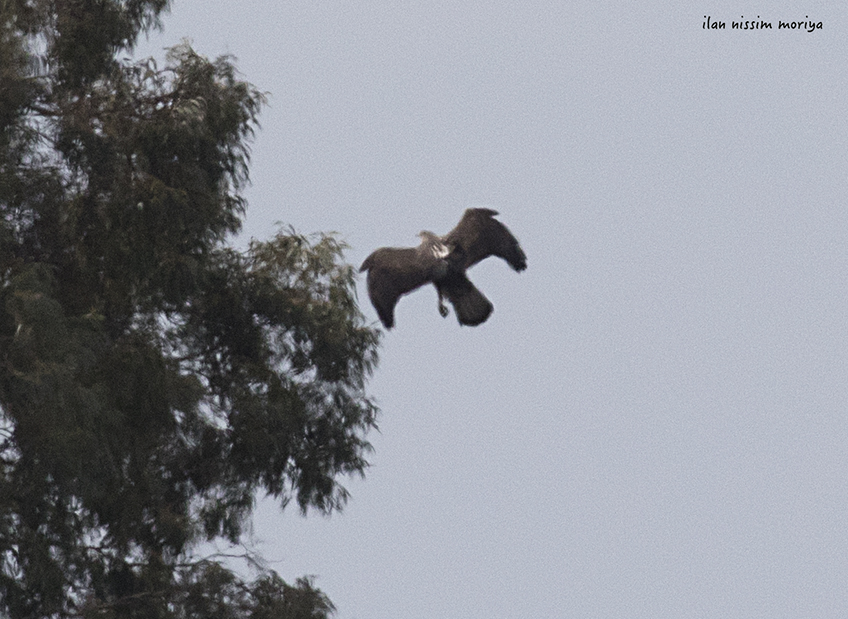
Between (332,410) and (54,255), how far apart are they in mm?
2503

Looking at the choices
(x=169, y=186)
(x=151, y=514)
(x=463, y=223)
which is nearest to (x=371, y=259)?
(x=463, y=223)

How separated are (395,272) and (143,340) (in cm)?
211

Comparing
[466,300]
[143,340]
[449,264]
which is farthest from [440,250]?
[143,340]

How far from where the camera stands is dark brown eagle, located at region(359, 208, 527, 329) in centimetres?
1309

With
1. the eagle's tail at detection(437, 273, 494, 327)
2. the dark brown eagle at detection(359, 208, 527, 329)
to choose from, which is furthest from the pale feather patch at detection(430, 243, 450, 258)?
the eagle's tail at detection(437, 273, 494, 327)

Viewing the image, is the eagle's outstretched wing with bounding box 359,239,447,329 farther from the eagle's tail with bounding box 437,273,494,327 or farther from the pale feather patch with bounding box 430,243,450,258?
the eagle's tail with bounding box 437,273,494,327

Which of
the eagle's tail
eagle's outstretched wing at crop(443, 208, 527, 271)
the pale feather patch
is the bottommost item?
the eagle's tail

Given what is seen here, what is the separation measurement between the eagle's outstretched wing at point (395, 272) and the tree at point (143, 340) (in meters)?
1.56

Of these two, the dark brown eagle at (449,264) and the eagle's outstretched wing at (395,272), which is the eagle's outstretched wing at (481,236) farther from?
the eagle's outstretched wing at (395,272)

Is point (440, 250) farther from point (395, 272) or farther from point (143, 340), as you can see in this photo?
point (143, 340)

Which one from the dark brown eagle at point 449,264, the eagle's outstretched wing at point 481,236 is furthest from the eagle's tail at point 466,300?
the eagle's outstretched wing at point 481,236

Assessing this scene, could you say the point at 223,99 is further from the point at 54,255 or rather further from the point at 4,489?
the point at 4,489

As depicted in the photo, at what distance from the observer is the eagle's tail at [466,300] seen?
13289 mm

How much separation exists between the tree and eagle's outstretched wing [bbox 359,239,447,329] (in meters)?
1.56
